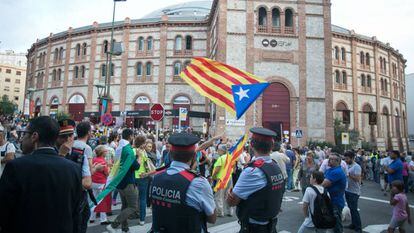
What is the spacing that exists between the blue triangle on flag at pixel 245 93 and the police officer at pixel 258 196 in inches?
80.0

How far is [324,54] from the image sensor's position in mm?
26578

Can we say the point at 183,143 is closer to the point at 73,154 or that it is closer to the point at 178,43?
the point at 73,154

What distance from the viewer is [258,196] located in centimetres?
332

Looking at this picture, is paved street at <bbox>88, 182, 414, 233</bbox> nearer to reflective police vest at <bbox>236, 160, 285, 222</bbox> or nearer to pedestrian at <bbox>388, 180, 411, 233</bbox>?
pedestrian at <bbox>388, 180, 411, 233</bbox>

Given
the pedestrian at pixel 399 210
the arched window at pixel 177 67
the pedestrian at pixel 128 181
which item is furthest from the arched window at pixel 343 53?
the pedestrian at pixel 128 181

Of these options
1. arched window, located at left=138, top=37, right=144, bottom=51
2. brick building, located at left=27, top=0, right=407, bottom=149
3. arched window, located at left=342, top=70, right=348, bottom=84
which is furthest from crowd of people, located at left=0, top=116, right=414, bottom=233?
arched window, located at left=342, top=70, right=348, bottom=84

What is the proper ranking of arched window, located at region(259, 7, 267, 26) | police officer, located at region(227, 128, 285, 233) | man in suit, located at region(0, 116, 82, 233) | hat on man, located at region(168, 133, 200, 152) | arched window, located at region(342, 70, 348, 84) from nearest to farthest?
man in suit, located at region(0, 116, 82, 233)
hat on man, located at region(168, 133, 200, 152)
police officer, located at region(227, 128, 285, 233)
arched window, located at region(259, 7, 267, 26)
arched window, located at region(342, 70, 348, 84)

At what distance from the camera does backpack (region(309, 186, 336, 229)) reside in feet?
14.8

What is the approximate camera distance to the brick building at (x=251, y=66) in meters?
26.0

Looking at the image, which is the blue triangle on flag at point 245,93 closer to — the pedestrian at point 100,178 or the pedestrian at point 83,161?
the pedestrian at point 83,161

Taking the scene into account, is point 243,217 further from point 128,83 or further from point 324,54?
point 128,83

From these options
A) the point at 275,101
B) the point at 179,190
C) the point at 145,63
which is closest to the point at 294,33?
the point at 275,101

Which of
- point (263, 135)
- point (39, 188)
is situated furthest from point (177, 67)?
point (39, 188)

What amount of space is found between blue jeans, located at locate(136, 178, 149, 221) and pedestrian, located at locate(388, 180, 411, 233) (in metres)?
5.14
